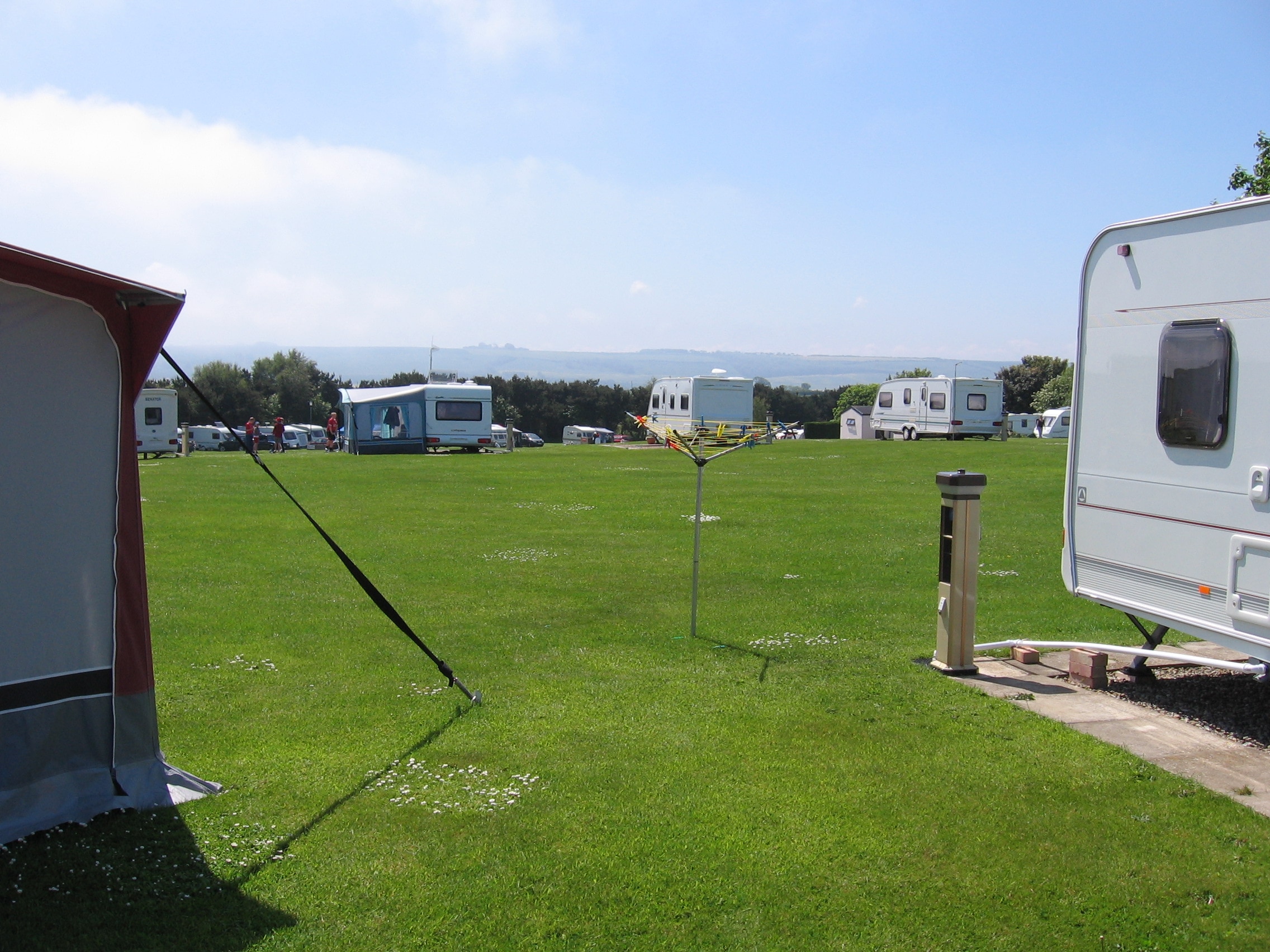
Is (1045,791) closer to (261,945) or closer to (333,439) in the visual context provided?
(261,945)

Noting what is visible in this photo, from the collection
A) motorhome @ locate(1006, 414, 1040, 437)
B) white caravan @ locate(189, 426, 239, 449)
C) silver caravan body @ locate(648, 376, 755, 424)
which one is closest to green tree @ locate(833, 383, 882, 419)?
motorhome @ locate(1006, 414, 1040, 437)

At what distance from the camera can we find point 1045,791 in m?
4.76

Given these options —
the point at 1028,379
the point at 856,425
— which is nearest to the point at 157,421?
the point at 856,425

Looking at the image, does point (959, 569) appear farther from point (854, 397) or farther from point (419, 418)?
point (854, 397)

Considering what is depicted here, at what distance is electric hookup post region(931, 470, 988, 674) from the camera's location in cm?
660

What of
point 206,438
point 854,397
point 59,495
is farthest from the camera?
point 854,397

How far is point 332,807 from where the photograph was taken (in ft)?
14.8

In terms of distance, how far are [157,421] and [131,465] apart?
3104cm

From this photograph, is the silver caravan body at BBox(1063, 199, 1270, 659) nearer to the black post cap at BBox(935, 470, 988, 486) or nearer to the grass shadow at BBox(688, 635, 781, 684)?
the black post cap at BBox(935, 470, 988, 486)

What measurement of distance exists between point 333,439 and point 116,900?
1396 inches

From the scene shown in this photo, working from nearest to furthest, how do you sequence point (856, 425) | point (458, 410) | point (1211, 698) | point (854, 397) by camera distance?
point (1211, 698) < point (458, 410) < point (856, 425) < point (854, 397)

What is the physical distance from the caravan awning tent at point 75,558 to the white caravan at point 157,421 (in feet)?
99.3

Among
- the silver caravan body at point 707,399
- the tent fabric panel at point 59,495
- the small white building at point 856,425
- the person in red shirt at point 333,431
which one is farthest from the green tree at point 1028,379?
the tent fabric panel at point 59,495

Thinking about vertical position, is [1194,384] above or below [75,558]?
above
